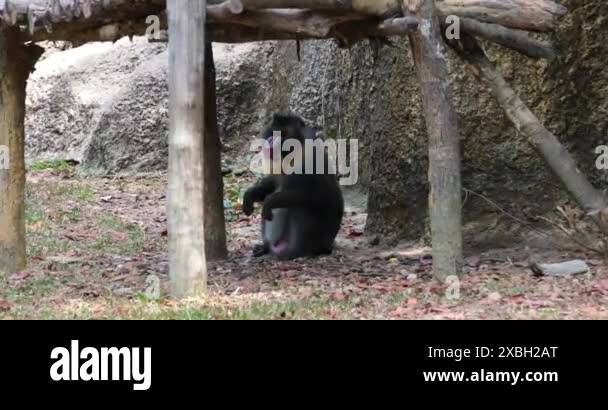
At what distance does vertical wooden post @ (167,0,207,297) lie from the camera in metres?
6.23

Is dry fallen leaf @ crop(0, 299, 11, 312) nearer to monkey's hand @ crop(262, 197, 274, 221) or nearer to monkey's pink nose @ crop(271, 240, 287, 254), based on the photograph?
monkey's hand @ crop(262, 197, 274, 221)

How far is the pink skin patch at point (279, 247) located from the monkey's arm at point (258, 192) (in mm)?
513

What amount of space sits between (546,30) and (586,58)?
1.42 meters

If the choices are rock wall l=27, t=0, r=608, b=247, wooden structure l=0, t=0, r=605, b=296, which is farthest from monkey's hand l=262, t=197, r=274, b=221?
wooden structure l=0, t=0, r=605, b=296

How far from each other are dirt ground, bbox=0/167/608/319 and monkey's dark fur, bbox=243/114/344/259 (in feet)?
0.86

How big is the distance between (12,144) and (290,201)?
275cm

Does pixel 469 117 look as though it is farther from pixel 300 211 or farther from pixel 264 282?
pixel 264 282

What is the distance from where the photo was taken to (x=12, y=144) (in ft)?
26.8

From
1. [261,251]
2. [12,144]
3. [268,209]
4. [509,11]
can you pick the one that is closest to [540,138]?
[509,11]

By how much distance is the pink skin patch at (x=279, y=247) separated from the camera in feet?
32.2

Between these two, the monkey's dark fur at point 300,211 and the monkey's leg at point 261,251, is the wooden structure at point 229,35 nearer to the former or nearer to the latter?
the monkey's dark fur at point 300,211

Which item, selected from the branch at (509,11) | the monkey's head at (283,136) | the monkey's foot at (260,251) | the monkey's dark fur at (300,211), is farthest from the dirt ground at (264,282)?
the branch at (509,11)

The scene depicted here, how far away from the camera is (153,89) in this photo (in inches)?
624

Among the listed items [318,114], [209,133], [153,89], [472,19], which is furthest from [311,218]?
[153,89]
